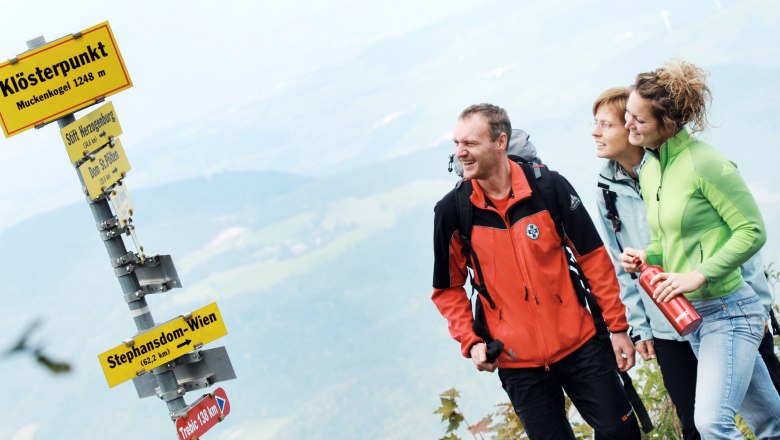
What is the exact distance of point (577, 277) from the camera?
4.48 metres

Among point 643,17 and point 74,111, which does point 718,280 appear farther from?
point 643,17

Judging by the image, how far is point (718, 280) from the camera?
12.6 ft

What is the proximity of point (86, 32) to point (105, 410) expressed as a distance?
10.9m

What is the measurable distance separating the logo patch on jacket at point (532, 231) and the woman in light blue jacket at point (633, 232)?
0.40 m

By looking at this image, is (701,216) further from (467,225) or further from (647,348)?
(467,225)

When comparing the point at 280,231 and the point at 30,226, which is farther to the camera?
the point at 280,231

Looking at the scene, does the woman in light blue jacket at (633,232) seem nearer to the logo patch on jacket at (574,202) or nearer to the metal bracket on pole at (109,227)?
the logo patch on jacket at (574,202)

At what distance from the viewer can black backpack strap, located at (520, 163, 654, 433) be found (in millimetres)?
4387

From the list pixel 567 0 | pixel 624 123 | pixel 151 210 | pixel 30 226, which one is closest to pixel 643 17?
pixel 567 0

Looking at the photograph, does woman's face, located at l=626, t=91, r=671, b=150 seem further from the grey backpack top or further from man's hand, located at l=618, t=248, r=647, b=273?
the grey backpack top

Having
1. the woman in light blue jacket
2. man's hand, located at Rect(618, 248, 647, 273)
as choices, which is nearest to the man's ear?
the woman in light blue jacket

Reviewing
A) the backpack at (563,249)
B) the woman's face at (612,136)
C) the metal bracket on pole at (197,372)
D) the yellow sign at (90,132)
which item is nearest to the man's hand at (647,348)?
the backpack at (563,249)

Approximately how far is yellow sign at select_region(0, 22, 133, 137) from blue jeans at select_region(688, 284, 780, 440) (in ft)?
9.36

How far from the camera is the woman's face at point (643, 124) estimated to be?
Result: 3959 millimetres
